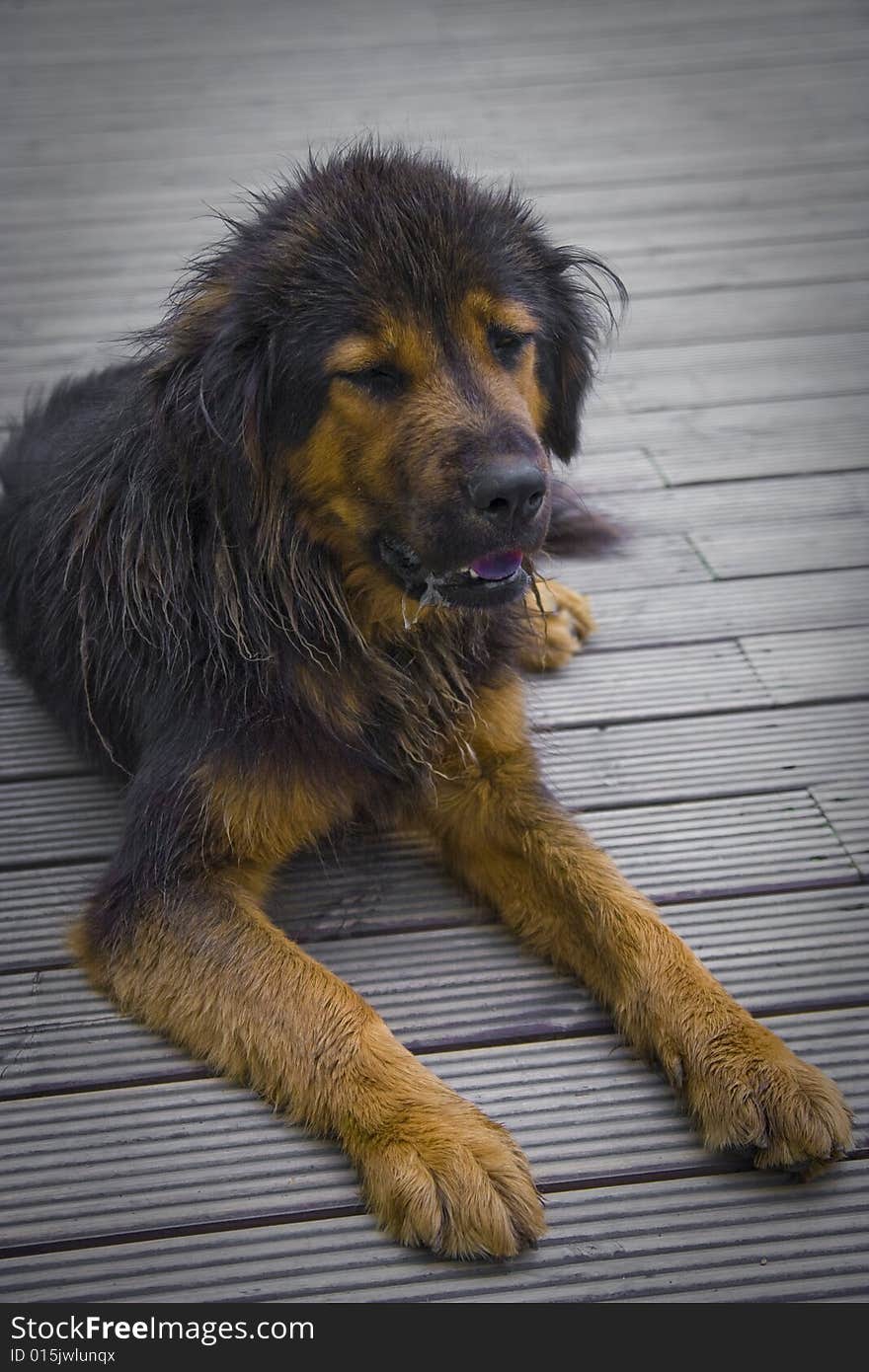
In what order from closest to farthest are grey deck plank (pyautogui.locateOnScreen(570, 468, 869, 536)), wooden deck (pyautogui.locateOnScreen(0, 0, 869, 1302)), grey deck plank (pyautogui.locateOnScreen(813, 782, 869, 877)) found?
wooden deck (pyautogui.locateOnScreen(0, 0, 869, 1302)) → grey deck plank (pyautogui.locateOnScreen(813, 782, 869, 877)) → grey deck plank (pyautogui.locateOnScreen(570, 468, 869, 536))

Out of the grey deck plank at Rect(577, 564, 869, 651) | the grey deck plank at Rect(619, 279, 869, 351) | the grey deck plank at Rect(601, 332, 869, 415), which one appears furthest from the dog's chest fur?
the grey deck plank at Rect(619, 279, 869, 351)

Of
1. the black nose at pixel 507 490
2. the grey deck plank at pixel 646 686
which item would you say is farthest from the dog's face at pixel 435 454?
the grey deck plank at pixel 646 686

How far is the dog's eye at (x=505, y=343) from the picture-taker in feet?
8.89

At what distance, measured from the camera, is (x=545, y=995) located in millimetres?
2789

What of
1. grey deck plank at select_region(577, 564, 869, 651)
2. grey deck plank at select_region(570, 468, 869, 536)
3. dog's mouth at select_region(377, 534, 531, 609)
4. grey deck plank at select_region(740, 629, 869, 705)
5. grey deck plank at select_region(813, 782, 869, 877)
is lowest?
grey deck plank at select_region(813, 782, 869, 877)

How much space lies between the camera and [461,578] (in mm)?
2676

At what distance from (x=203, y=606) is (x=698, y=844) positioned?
1226 millimetres

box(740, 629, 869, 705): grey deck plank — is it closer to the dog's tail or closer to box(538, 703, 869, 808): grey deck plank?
box(538, 703, 869, 808): grey deck plank

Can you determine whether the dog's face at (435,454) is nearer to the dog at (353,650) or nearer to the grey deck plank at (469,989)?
the dog at (353,650)

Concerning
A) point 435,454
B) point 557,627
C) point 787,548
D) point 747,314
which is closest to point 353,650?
point 435,454

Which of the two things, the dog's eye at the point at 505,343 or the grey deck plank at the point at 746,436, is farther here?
the grey deck plank at the point at 746,436

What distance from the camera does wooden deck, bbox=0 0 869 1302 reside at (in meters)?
2.33

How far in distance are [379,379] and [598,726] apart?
1.25 metres

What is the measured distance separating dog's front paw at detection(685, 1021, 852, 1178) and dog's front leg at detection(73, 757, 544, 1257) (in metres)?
0.35
